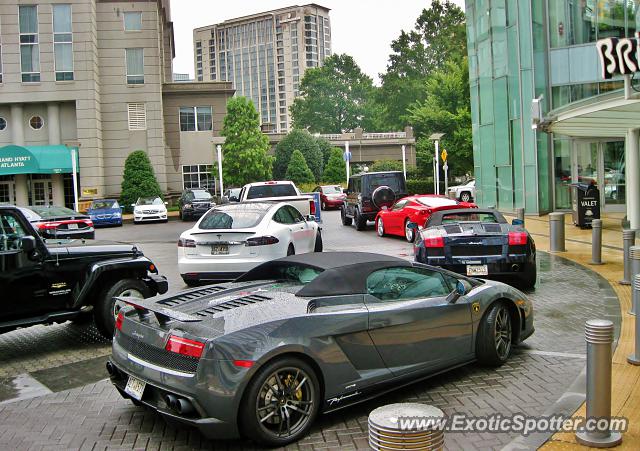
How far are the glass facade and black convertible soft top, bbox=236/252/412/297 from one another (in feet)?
66.4

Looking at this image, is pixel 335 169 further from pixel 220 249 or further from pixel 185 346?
pixel 185 346

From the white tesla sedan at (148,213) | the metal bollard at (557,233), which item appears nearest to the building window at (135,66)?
the white tesla sedan at (148,213)

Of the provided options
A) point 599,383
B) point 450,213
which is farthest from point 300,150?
point 599,383

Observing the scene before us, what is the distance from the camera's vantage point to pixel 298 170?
52.7 meters

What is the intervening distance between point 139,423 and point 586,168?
2462 centimetres

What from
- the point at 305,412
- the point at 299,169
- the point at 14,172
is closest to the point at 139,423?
the point at 305,412

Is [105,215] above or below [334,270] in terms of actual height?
above

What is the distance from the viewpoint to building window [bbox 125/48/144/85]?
1756 inches

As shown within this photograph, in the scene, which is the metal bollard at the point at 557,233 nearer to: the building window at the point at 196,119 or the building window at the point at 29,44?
the building window at the point at 196,119

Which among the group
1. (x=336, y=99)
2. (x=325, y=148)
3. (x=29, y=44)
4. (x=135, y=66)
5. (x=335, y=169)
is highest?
(x=336, y=99)

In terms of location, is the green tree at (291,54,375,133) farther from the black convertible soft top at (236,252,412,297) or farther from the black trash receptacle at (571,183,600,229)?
the black convertible soft top at (236,252,412,297)

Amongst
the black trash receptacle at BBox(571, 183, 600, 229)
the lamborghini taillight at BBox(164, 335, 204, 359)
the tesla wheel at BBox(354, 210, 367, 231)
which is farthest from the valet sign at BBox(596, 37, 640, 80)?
the tesla wheel at BBox(354, 210, 367, 231)

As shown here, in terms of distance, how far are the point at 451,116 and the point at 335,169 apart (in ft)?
36.9

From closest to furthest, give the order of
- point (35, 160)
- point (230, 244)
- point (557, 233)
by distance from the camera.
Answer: point (230, 244), point (557, 233), point (35, 160)
